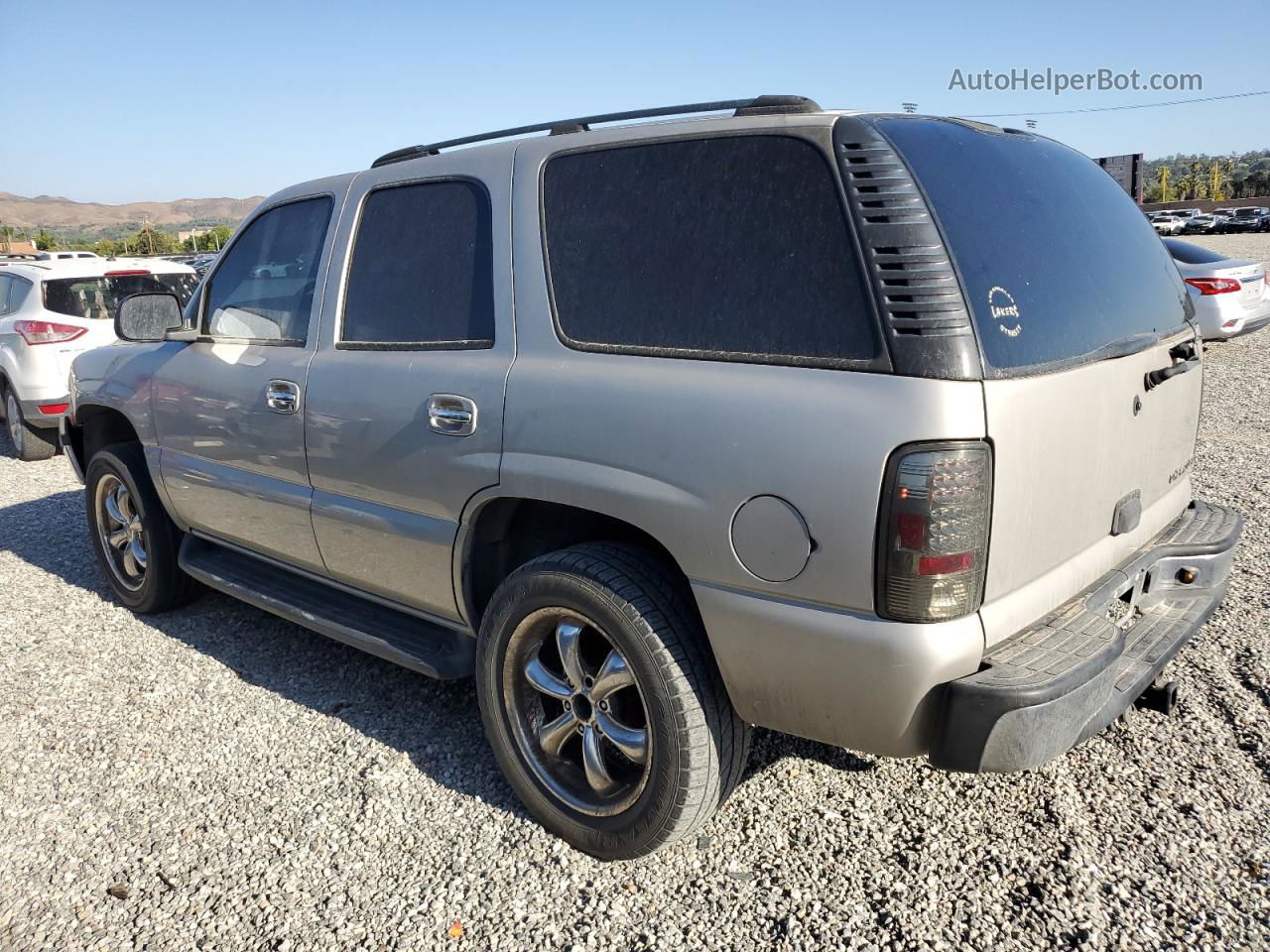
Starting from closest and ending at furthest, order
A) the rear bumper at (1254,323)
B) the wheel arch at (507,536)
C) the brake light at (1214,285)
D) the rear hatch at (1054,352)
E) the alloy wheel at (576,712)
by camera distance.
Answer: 1. the rear hatch at (1054,352)
2. the alloy wheel at (576,712)
3. the wheel arch at (507,536)
4. the brake light at (1214,285)
5. the rear bumper at (1254,323)

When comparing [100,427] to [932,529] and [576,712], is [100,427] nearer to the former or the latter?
[576,712]

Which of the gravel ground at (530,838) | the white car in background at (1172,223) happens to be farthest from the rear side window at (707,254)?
the white car in background at (1172,223)

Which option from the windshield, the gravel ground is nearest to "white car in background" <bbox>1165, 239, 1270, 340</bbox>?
the gravel ground

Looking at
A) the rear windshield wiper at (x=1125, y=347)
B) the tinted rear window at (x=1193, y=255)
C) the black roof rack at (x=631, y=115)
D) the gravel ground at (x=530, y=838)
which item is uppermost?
the black roof rack at (x=631, y=115)

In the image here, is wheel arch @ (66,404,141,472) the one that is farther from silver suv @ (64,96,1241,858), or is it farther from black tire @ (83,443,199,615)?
silver suv @ (64,96,1241,858)

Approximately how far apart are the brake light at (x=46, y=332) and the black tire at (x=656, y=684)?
24.6 ft

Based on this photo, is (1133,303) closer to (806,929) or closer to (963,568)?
(963,568)

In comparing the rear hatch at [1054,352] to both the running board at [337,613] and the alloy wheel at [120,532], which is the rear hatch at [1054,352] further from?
the alloy wheel at [120,532]

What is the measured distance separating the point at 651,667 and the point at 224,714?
2.10 m

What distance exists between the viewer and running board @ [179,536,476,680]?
3135 millimetres

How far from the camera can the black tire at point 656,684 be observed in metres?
2.43

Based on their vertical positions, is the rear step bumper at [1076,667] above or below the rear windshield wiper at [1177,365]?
below

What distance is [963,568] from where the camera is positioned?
2.07 metres

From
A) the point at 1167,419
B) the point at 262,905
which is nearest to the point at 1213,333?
the point at 1167,419
